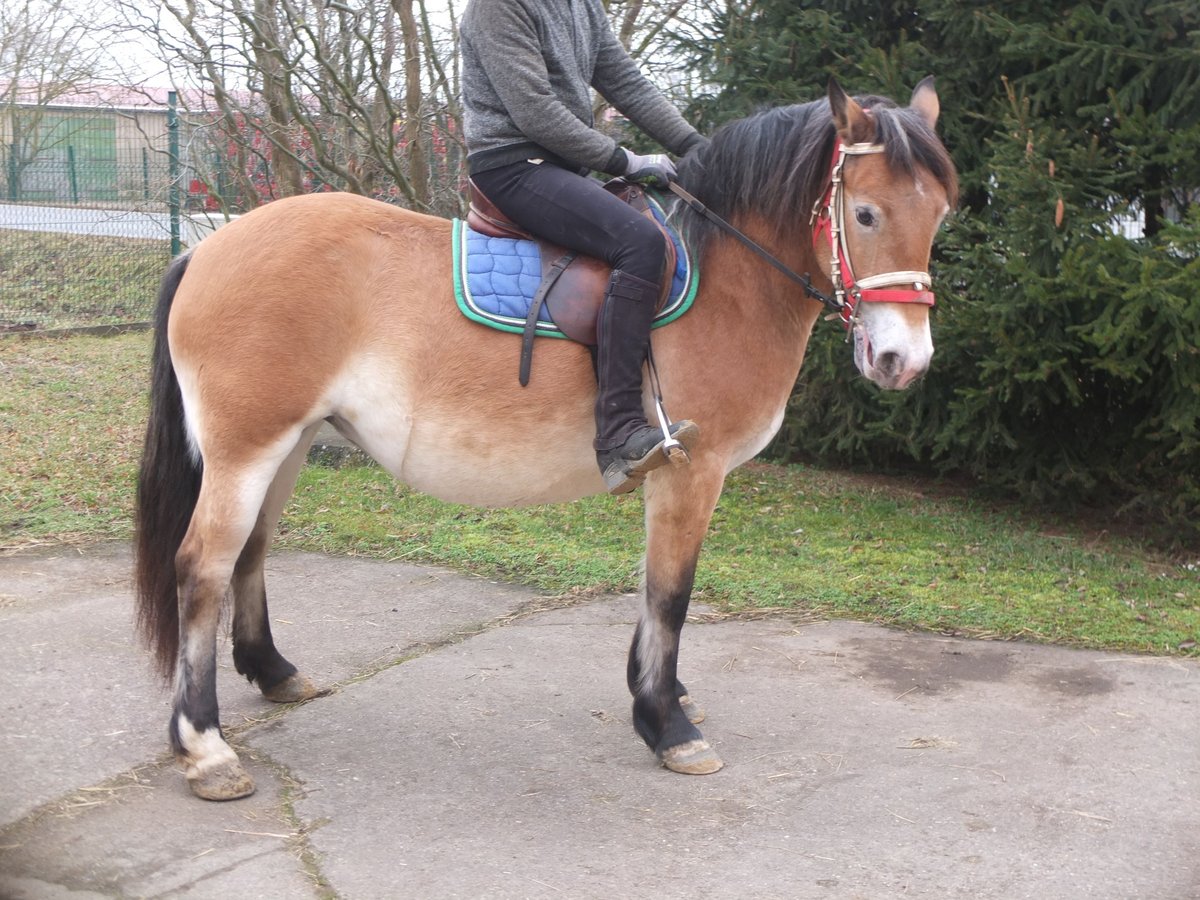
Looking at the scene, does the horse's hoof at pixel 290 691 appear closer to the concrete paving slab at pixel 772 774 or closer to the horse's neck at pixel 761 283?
the concrete paving slab at pixel 772 774

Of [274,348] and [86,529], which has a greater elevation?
[274,348]

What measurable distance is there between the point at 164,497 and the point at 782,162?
90.5 inches

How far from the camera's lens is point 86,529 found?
6.30m

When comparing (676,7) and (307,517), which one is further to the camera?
(676,7)

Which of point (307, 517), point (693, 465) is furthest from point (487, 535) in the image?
point (693, 465)

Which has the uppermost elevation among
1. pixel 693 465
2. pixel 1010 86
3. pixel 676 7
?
pixel 676 7

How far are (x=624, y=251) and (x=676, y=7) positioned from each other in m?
5.03

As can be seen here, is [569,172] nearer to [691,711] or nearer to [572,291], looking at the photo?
[572,291]

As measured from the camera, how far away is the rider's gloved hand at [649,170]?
3.98 m

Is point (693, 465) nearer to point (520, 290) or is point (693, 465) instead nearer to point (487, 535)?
point (520, 290)

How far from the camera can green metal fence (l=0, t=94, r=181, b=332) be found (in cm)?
1167

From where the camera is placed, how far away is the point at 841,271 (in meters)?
3.60

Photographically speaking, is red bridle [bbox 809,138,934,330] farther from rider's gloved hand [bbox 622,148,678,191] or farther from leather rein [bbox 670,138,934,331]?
rider's gloved hand [bbox 622,148,678,191]

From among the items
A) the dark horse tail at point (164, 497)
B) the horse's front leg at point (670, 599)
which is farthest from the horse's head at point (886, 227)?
the dark horse tail at point (164, 497)
